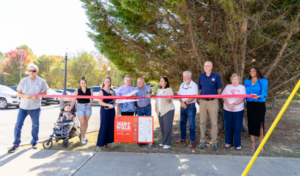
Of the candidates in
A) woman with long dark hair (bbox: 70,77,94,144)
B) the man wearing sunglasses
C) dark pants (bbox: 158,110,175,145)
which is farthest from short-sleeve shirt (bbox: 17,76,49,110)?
dark pants (bbox: 158,110,175,145)

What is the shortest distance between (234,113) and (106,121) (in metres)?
3.32

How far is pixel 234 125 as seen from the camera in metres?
4.79

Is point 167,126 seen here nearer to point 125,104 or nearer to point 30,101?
point 125,104

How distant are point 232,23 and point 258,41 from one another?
1416 mm

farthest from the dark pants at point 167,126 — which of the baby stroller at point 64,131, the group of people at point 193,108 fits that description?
the baby stroller at point 64,131

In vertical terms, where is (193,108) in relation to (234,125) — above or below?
above

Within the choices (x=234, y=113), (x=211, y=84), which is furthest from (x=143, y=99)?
(x=234, y=113)

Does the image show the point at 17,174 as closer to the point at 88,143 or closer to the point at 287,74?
the point at 88,143

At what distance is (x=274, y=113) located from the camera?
733cm

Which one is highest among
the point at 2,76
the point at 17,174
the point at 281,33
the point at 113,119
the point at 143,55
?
the point at 2,76

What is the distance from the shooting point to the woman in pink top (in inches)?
186

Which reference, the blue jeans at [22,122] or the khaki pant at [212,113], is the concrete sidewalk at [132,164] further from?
Answer: the khaki pant at [212,113]

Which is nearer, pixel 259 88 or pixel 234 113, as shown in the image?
pixel 259 88

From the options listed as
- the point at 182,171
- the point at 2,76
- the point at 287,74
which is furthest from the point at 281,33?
the point at 2,76
